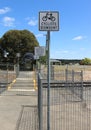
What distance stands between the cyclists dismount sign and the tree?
7817cm

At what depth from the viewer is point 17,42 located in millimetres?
90312

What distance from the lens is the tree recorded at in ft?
289

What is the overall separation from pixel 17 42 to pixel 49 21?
82.2 meters

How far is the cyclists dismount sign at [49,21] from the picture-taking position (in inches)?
334

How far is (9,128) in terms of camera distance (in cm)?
1061

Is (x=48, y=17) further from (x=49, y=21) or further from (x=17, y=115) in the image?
(x=17, y=115)

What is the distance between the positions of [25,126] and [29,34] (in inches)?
3244

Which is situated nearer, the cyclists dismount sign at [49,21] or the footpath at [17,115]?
the cyclists dismount sign at [49,21]

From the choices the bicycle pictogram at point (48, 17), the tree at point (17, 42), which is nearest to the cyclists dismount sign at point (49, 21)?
the bicycle pictogram at point (48, 17)

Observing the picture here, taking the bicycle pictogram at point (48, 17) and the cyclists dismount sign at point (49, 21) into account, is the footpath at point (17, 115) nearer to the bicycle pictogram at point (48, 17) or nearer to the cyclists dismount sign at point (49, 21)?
the cyclists dismount sign at point (49, 21)

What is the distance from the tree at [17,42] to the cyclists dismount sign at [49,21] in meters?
78.2

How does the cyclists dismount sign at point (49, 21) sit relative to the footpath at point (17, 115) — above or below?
above

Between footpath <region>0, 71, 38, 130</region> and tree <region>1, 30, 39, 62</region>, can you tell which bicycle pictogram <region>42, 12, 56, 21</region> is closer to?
footpath <region>0, 71, 38, 130</region>

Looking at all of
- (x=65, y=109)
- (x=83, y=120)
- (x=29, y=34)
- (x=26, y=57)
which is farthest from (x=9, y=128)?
(x=29, y=34)
